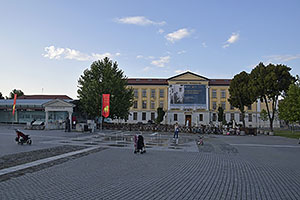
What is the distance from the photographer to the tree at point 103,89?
121 feet

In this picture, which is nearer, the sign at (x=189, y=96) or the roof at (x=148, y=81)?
the sign at (x=189, y=96)

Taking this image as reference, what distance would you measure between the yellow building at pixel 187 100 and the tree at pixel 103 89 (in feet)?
65.8

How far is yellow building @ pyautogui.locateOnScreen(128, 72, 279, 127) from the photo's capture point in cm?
5747

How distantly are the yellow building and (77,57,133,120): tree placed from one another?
20060mm

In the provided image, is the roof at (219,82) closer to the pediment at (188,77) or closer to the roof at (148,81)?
the pediment at (188,77)

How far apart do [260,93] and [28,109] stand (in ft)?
127

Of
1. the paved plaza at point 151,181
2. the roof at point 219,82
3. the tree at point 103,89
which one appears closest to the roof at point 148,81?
the roof at point 219,82

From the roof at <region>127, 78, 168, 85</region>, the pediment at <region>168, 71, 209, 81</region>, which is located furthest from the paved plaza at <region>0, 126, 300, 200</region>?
the roof at <region>127, 78, 168, 85</region>

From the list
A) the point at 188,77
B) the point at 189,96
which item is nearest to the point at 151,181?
the point at 189,96

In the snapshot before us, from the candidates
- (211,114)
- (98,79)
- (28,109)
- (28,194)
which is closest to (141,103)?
(211,114)

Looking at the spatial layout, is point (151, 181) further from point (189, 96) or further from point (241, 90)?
point (189, 96)

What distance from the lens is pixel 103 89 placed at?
1460 inches

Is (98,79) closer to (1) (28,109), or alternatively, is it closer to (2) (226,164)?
(1) (28,109)

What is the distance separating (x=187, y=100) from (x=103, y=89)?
1047 inches
